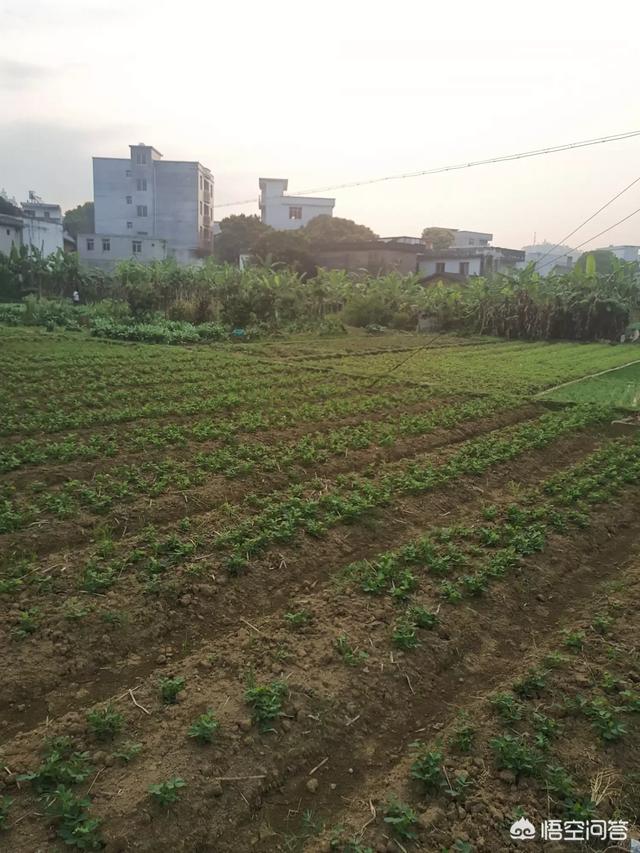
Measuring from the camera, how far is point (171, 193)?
217ft

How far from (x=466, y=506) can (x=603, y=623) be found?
8.03 ft

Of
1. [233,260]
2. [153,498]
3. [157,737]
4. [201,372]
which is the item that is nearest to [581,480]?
[153,498]

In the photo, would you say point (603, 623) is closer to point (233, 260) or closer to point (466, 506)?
point (466, 506)

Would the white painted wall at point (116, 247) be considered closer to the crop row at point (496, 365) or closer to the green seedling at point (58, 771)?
the crop row at point (496, 365)

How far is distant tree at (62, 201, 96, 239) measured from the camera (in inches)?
3041

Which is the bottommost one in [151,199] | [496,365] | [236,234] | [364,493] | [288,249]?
[364,493]

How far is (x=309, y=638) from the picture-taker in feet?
14.7

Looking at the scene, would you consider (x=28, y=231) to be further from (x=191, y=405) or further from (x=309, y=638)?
(x=309, y=638)

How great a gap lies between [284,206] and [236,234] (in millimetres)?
10930

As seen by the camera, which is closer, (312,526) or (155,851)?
(155,851)

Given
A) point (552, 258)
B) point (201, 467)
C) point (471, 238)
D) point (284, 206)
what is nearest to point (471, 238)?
point (471, 238)

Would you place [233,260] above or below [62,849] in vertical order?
above

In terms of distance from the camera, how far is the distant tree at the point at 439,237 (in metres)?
73.2

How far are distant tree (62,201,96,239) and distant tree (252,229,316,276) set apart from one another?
33548mm
